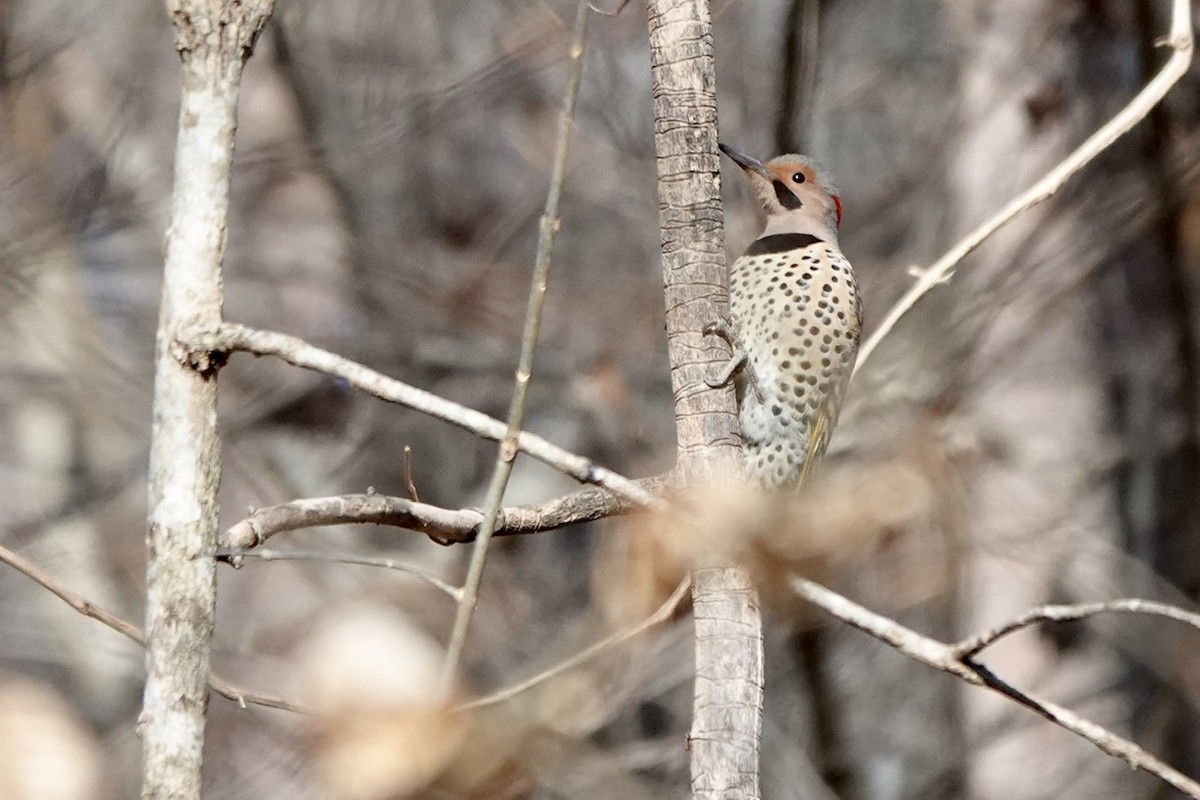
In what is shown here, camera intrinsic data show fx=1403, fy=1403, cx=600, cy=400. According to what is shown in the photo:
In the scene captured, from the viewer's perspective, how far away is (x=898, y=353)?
373cm

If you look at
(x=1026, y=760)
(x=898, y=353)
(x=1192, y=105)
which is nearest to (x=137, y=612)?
(x=898, y=353)

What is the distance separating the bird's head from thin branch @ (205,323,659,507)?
1.47 m

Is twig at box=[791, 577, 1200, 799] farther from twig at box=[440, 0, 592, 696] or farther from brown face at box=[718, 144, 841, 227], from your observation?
brown face at box=[718, 144, 841, 227]

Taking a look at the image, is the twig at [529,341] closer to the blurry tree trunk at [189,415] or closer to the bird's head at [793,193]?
the blurry tree trunk at [189,415]

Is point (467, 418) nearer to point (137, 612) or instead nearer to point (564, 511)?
point (564, 511)

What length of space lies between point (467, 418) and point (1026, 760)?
3.16 metres

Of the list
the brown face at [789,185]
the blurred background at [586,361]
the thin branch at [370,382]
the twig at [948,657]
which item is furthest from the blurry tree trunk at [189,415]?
the blurred background at [586,361]

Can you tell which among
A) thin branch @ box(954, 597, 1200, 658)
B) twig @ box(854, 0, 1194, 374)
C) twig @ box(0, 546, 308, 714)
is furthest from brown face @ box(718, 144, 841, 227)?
twig @ box(0, 546, 308, 714)

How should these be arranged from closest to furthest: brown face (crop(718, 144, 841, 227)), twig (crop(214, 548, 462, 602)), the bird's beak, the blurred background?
1. twig (crop(214, 548, 462, 602))
2. the bird's beak
3. brown face (crop(718, 144, 841, 227))
4. the blurred background

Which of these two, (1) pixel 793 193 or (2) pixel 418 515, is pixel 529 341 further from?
(1) pixel 793 193

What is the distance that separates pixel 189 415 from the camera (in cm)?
163

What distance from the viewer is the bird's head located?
2.96 metres

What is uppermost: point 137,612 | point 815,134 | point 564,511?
point 815,134

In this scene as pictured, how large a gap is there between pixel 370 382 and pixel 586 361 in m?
3.06
